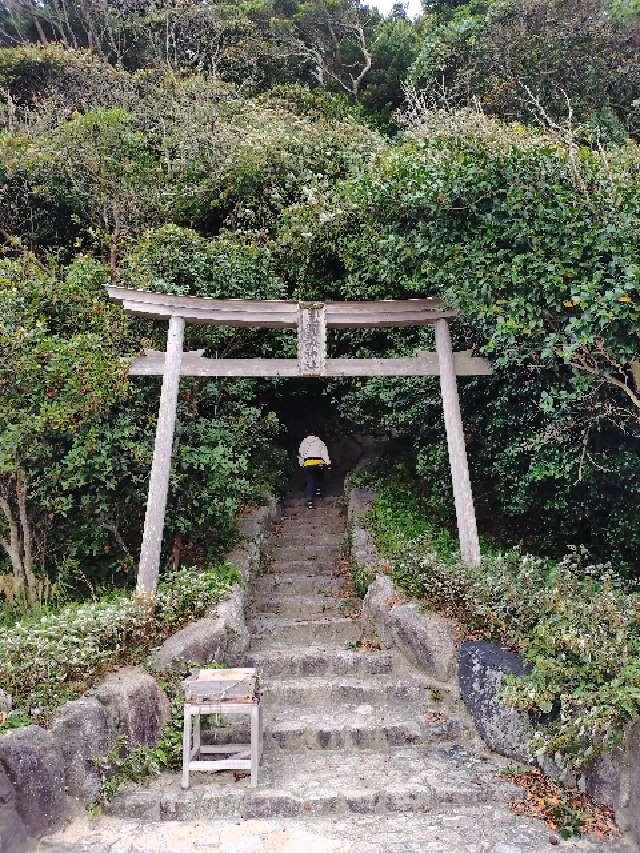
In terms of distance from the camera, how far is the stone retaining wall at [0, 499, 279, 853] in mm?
3990

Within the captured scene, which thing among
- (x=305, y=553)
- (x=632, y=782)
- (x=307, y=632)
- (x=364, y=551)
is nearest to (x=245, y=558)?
(x=307, y=632)

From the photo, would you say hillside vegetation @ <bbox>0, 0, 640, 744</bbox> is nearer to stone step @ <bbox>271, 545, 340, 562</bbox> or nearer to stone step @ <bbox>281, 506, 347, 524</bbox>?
stone step @ <bbox>281, 506, 347, 524</bbox>

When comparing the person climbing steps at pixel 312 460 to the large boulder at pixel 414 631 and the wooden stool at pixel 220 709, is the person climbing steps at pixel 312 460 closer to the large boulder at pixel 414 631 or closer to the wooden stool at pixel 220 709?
the large boulder at pixel 414 631

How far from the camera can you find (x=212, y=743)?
17.5 ft

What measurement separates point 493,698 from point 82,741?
312cm

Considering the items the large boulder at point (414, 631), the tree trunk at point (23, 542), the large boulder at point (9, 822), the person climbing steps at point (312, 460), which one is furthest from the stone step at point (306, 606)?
the large boulder at point (9, 822)

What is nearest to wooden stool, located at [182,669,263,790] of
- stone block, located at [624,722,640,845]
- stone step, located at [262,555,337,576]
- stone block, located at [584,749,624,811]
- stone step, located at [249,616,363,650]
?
stone step, located at [249,616,363,650]

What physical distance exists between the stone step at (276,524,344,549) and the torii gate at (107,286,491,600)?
10.8 feet

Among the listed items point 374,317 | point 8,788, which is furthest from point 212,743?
point 374,317

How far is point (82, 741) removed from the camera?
449 centimetres

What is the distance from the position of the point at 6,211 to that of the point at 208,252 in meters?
5.82

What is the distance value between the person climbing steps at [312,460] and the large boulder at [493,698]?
20.7 ft

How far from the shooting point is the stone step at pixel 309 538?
10258mm

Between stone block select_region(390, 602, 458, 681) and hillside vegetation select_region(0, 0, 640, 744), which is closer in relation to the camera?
stone block select_region(390, 602, 458, 681)
